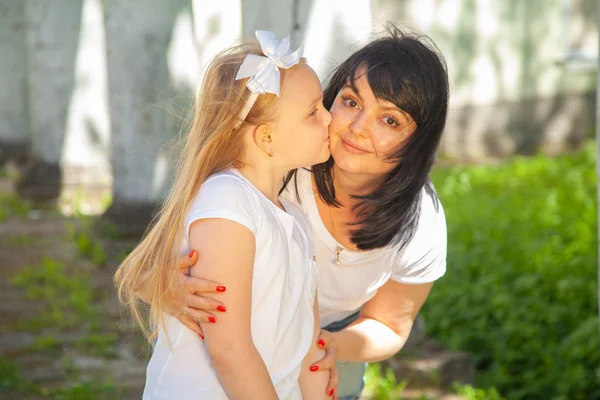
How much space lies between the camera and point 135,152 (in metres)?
6.45

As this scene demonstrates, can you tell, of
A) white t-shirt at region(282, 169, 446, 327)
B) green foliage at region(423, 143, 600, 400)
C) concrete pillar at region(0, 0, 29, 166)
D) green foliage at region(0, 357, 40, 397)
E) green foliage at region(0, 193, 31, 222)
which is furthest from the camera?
concrete pillar at region(0, 0, 29, 166)

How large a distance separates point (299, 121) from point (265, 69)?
0.56ft

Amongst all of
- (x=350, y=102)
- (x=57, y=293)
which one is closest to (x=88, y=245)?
(x=57, y=293)

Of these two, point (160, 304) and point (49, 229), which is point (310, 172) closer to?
point (160, 304)

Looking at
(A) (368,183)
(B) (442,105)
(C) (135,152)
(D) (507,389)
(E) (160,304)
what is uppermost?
(B) (442,105)

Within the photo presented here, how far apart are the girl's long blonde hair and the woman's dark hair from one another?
1.53ft

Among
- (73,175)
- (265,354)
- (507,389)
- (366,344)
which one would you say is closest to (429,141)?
(366,344)

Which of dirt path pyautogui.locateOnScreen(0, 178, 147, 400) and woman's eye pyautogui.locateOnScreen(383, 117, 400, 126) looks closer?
woman's eye pyautogui.locateOnScreen(383, 117, 400, 126)

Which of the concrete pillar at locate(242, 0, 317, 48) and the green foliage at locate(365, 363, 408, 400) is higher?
the concrete pillar at locate(242, 0, 317, 48)

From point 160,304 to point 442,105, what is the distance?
3.43 ft

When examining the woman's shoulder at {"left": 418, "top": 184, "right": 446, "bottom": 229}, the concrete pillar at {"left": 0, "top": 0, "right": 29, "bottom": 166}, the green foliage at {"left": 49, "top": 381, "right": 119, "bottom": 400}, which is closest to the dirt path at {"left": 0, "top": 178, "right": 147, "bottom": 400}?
the green foliage at {"left": 49, "top": 381, "right": 119, "bottom": 400}

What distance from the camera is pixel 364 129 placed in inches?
97.4

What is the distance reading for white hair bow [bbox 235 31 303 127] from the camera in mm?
2094

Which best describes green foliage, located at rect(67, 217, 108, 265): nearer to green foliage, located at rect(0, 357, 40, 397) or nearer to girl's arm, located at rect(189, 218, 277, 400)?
green foliage, located at rect(0, 357, 40, 397)
